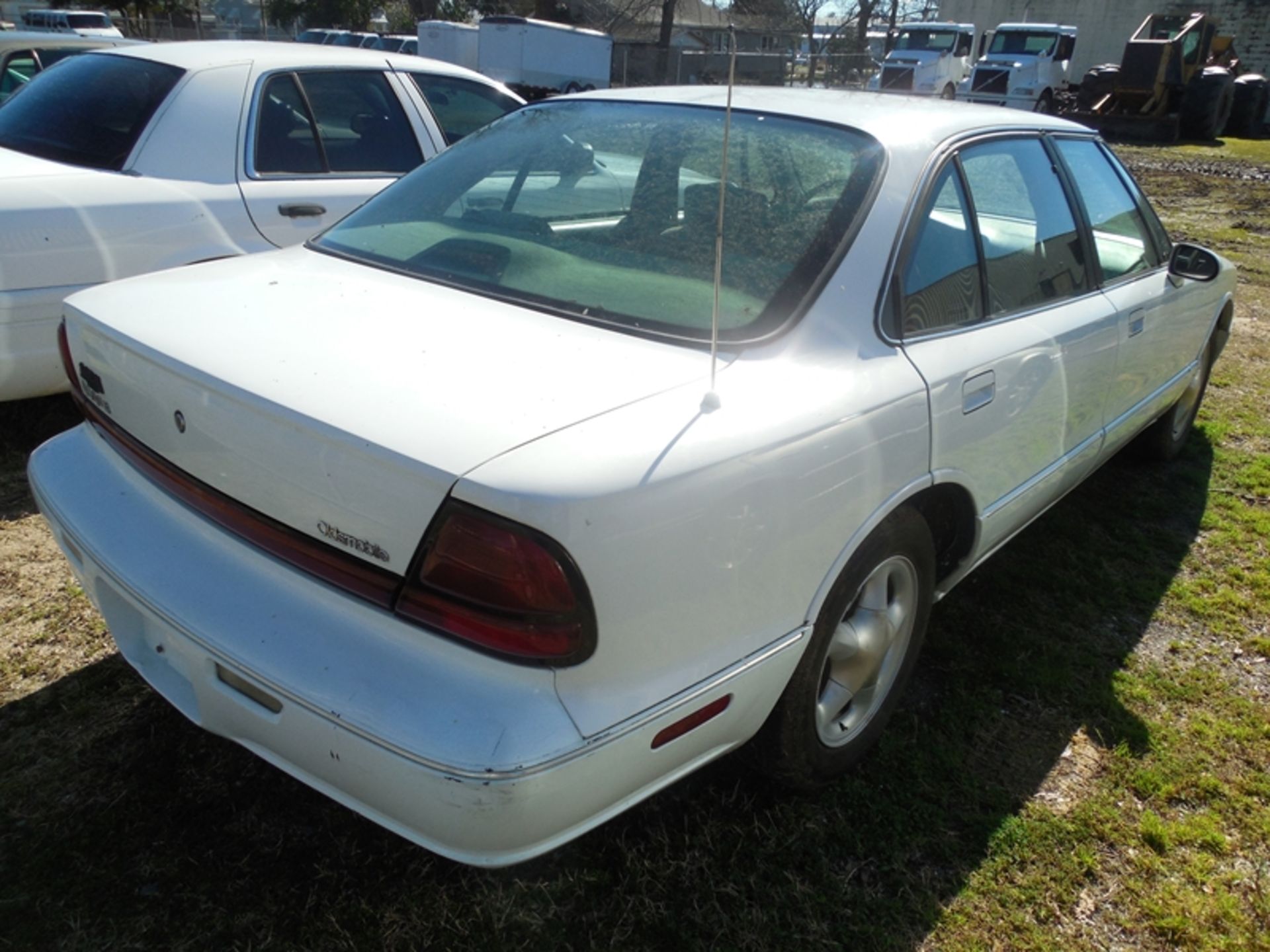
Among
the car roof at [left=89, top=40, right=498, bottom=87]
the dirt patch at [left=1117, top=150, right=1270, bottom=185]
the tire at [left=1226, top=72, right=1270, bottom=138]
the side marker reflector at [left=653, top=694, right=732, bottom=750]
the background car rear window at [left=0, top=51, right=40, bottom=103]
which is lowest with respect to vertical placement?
the dirt patch at [left=1117, top=150, right=1270, bottom=185]

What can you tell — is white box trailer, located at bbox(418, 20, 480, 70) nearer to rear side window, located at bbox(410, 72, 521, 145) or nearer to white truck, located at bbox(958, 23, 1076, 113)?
white truck, located at bbox(958, 23, 1076, 113)

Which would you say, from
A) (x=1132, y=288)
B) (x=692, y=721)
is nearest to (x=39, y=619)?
(x=692, y=721)

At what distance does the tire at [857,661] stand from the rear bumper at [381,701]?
0.15 metres

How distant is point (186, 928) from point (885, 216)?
2.13 meters

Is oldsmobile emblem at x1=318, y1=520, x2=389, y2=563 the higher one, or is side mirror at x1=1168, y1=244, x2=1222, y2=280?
side mirror at x1=1168, y1=244, x2=1222, y2=280

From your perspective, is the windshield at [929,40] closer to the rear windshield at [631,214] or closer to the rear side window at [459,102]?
the rear side window at [459,102]

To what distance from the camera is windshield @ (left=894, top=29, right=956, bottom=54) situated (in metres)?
25.0

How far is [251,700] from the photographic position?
Answer: 1.80 metres

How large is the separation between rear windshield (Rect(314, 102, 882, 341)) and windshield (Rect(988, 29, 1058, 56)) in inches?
1056

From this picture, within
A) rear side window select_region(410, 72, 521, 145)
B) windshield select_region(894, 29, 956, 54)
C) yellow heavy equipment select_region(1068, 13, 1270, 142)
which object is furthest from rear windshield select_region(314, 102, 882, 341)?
windshield select_region(894, 29, 956, 54)

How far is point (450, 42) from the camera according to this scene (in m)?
28.8

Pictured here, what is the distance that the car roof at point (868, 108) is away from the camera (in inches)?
99.4

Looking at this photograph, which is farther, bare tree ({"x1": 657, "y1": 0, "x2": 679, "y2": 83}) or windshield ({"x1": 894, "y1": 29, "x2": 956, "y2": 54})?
bare tree ({"x1": 657, "y1": 0, "x2": 679, "y2": 83})

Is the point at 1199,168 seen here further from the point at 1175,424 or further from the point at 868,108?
the point at 868,108
